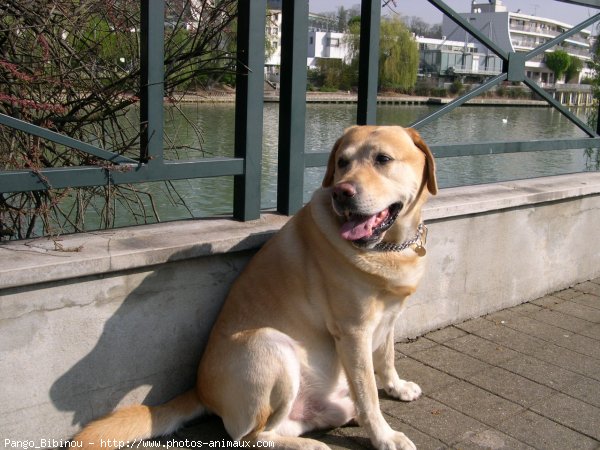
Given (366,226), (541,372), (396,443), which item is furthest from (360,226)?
(541,372)

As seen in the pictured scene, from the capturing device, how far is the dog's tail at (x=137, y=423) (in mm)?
2810

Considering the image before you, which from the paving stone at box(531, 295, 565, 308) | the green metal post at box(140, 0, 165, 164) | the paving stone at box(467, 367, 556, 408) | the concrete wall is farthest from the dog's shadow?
the paving stone at box(531, 295, 565, 308)

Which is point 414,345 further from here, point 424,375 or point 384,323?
point 384,323

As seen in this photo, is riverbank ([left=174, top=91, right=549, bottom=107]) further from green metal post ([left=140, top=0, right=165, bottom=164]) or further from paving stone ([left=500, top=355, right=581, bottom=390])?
paving stone ([left=500, top=355, right=581, bottom=390])

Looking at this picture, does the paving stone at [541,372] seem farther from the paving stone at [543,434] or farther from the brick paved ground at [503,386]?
the paving stone at [543,434]

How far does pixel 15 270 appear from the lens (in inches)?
107

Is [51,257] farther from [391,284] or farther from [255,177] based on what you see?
[391,284]

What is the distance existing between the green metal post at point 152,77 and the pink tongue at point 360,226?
1.10 m

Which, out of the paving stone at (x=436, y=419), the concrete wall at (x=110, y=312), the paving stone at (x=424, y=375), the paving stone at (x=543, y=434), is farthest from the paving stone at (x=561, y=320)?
the paving stone at (x=436, y=419)

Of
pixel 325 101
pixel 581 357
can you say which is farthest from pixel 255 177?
pixel 325 101

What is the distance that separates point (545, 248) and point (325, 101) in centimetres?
2519

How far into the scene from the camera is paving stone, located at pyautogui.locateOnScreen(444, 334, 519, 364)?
14.1 feet

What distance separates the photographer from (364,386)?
3.13 meters

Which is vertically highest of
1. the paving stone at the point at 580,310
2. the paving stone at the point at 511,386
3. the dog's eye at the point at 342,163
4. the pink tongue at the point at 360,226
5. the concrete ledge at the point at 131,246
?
the dog's eye at the point at 342,163
